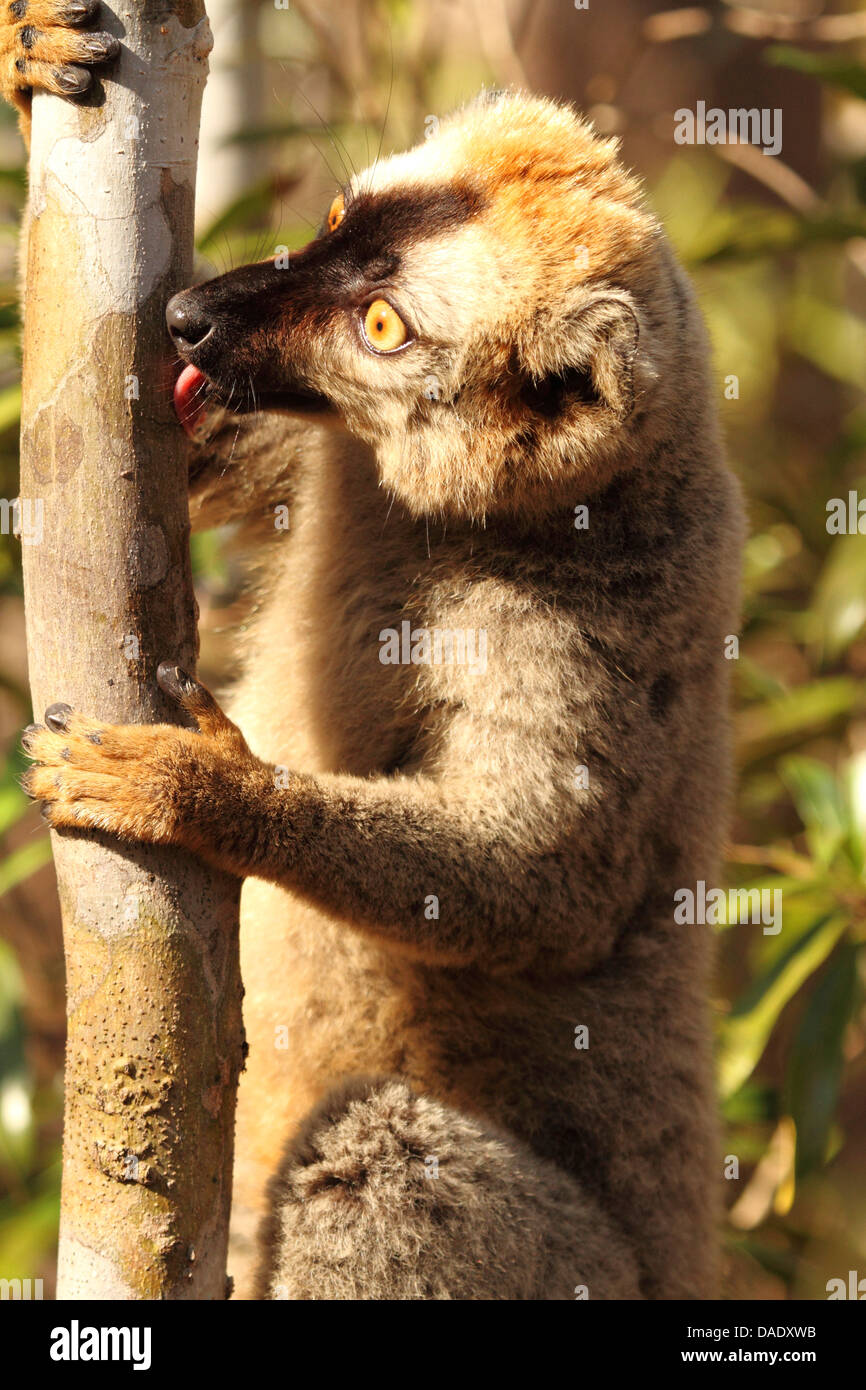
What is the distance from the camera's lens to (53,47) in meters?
2.62

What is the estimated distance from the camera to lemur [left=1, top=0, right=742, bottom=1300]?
10.0ft

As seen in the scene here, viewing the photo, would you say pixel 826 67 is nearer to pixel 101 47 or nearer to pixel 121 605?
pixel 101 47

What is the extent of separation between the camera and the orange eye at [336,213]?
133 inches

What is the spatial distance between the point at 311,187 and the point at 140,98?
4618 millimetres

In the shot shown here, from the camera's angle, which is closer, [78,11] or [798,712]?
[78,11]

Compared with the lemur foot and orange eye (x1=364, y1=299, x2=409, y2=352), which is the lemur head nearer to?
orange eye (x1=364, y1=299, x2=409, y2=352)

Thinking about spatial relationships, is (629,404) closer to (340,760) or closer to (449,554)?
(449,554)

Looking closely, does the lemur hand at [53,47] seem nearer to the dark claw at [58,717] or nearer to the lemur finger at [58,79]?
the lemur finger at [58,79]

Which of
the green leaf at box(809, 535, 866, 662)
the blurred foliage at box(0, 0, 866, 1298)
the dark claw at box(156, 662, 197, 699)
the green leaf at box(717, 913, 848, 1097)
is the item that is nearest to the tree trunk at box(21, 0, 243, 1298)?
the dark claw at box(156, 662, 197, 699)

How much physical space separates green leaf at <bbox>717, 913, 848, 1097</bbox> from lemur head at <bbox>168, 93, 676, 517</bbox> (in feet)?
7.26

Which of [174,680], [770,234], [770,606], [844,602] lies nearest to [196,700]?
[174,680]

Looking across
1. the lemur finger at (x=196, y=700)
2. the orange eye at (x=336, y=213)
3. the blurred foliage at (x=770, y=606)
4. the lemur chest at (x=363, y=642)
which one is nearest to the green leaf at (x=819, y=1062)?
the blurred foliage at (x=770, y=606)

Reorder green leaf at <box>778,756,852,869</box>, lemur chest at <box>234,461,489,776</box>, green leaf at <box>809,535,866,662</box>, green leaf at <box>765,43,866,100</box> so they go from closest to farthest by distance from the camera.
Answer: lemur chest at <box>234,461,489,776</box>
green leaf at <box>778,756,852,869</box>
green leaf at <box>765,43,866,100</box>
green leaf at <box>809,535,866,662</box>

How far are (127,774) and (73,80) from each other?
1.35 metres
